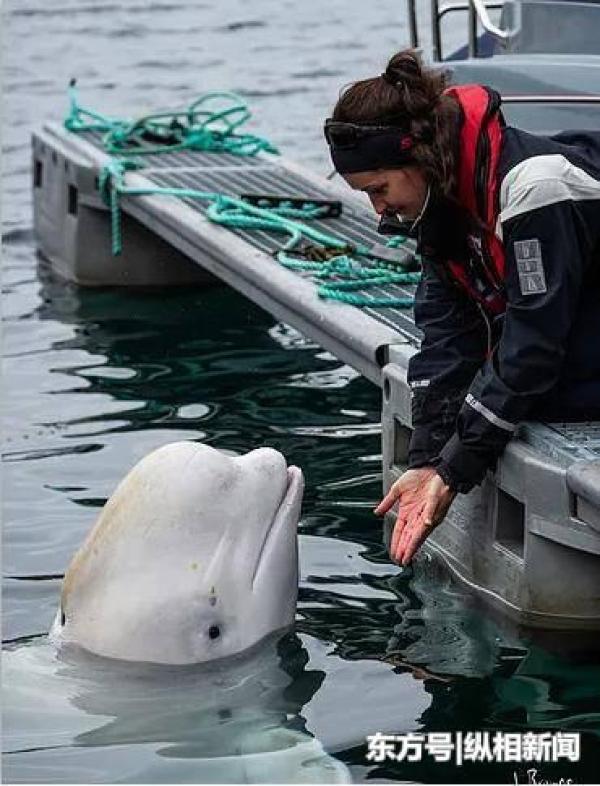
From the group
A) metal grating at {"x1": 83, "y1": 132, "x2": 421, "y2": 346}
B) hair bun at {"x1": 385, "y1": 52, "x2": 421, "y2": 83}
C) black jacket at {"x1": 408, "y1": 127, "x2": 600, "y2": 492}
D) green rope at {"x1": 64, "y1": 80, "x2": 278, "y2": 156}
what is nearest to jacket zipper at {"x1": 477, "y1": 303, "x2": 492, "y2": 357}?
black jacket at {"x1": 408, "y1": 127, "x2": 600, "y2": 492}

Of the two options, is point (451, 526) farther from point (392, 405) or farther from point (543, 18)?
point (543, 18)

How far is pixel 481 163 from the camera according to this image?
552 centimetres

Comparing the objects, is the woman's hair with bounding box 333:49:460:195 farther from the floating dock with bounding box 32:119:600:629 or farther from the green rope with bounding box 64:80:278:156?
the green rope with bounding box 64:80:278:156

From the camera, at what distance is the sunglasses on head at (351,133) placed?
5408 mm

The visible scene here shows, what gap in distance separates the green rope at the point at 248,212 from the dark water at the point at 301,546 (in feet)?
2.05

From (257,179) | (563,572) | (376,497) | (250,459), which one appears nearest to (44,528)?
(376,497)

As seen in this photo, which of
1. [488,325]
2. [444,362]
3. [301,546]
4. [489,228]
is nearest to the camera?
[489,228]

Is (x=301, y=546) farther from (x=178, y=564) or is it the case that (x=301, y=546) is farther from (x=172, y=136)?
Result: (x=172, y=136)

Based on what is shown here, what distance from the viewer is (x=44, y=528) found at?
23.4 feet

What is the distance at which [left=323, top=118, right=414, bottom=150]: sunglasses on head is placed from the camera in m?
5.41

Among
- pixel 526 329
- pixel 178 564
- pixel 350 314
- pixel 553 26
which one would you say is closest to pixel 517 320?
pixel 526 329

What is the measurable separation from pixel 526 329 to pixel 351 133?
0.71 meters

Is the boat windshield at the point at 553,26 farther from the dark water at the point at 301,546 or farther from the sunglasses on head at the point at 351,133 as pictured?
the sunglasses on head at the point at 351,133

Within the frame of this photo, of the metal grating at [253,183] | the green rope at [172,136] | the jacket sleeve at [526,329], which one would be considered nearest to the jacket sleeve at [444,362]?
the jacket sleeve at [526,329]
